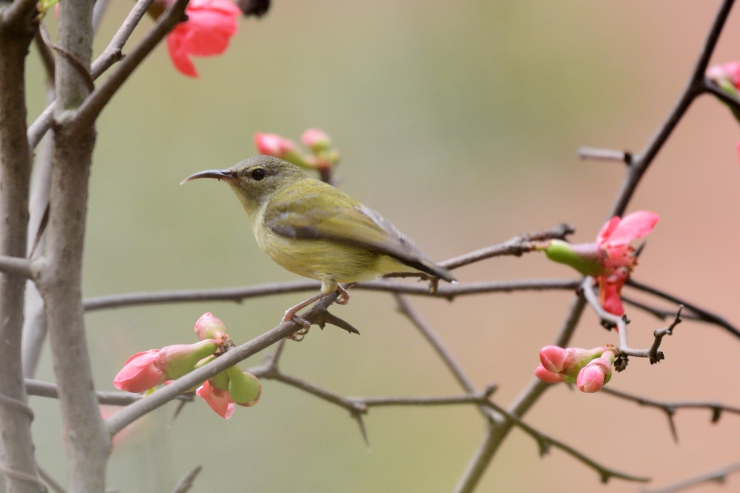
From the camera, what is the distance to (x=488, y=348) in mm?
1877

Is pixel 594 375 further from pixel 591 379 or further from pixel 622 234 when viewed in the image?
pixel 622 234

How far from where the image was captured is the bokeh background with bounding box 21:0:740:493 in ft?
5.47

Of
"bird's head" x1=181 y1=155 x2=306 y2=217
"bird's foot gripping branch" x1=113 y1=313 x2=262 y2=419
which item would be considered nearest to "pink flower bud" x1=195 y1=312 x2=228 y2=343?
"bird's foot gripping branch" x1=113 y1=313 x2=262 y2=419

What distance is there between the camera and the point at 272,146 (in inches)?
42.3

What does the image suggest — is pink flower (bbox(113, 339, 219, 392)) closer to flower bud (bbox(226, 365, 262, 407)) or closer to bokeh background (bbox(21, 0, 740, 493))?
flower bud (bbox(226, 365, 262, 407))

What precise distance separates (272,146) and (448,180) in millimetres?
1046

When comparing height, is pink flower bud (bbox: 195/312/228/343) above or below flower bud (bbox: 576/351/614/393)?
below

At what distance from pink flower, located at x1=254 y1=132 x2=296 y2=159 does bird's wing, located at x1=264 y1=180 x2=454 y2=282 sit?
72 mm

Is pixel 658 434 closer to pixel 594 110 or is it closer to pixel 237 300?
pixel 594 110

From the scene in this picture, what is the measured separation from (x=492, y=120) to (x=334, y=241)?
132 cm

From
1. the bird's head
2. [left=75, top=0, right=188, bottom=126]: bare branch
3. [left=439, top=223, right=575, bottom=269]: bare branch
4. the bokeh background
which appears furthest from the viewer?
the bokeh background

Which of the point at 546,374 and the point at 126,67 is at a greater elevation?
the point at 126,67

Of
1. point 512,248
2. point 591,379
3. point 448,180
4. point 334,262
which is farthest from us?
point 448,180

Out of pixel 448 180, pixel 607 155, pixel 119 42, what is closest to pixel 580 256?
pixel 607 155
